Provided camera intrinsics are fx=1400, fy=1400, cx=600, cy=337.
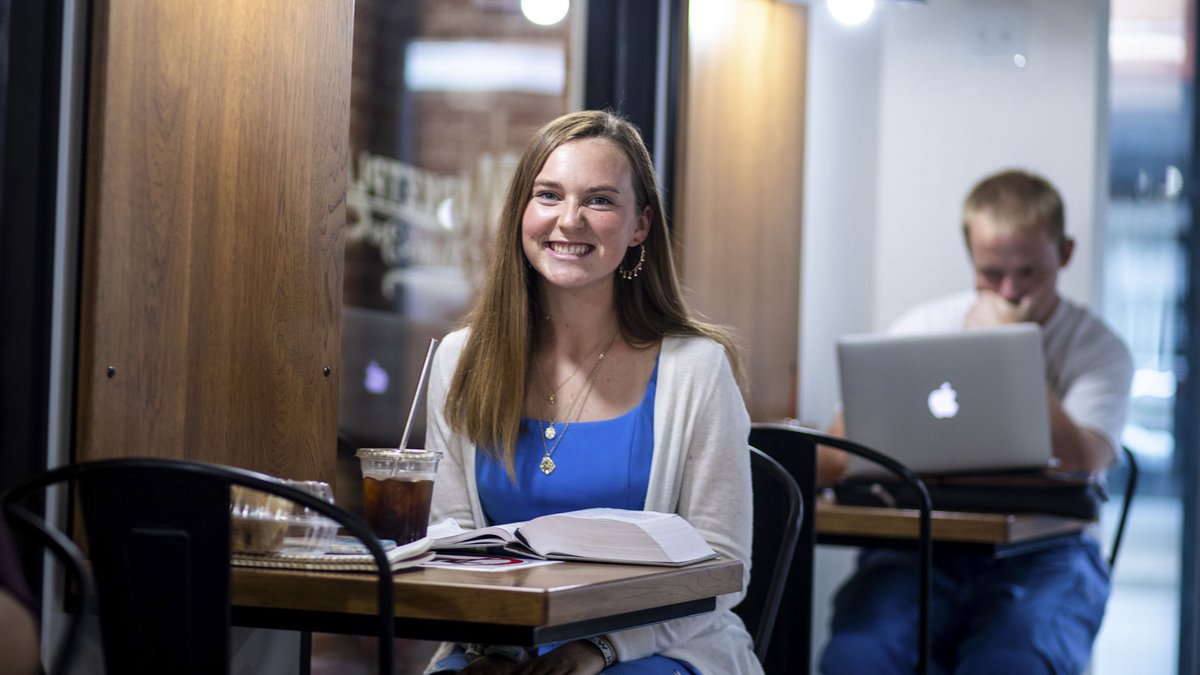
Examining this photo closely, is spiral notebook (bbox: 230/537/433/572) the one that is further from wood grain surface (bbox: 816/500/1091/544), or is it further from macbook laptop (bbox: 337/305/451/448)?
macbook laptop (bbox: 337/305/451/448)

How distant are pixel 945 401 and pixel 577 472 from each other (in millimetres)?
1115

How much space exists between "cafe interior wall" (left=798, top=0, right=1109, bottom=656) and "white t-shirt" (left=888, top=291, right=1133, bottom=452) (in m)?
0.54

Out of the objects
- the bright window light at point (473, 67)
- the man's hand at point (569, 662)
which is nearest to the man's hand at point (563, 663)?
the man's hand at point (569, 662)

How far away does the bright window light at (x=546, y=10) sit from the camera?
3.46 metres

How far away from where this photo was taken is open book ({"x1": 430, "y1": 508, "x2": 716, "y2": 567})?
1.57 m

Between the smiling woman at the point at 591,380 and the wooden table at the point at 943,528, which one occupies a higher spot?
the smiling woman at the point at 591,380

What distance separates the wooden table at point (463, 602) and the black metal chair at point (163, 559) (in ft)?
0.22

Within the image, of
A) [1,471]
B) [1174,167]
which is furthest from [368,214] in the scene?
[1,471]

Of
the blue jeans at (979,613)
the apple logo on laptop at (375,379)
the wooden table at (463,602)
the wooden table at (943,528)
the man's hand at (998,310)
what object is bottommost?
the blue jeans at (979,613)

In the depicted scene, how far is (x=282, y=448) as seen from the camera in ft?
6.56

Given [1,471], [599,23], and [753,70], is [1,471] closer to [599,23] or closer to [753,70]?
[599,23]

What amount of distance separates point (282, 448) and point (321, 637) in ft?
7.31

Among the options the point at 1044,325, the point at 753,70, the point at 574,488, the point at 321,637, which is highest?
the point at 753,70

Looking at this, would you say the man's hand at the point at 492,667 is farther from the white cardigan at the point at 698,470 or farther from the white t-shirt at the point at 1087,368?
the white t-shirt at the point at 1087,368
